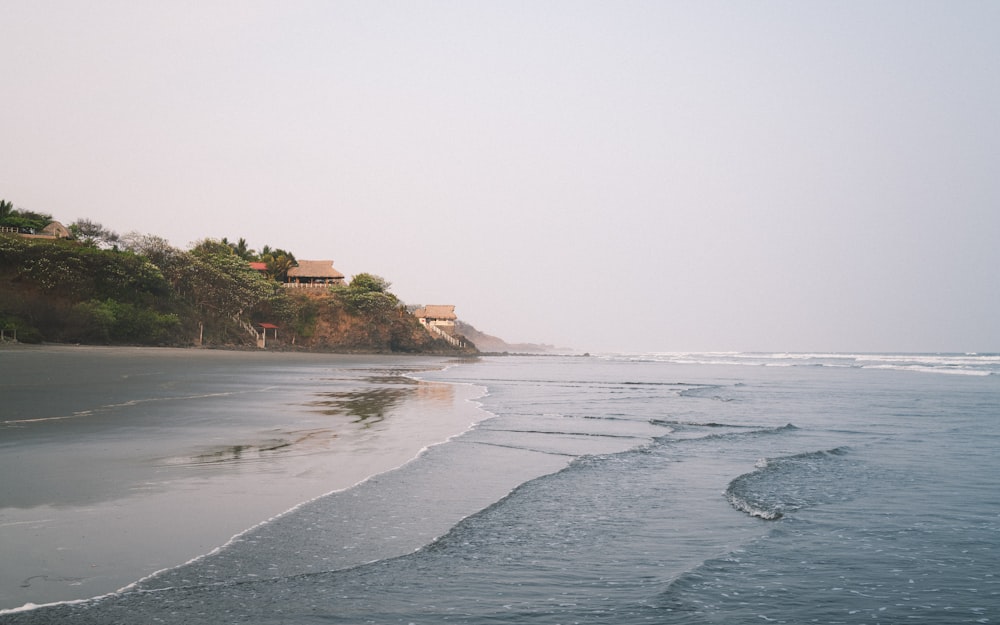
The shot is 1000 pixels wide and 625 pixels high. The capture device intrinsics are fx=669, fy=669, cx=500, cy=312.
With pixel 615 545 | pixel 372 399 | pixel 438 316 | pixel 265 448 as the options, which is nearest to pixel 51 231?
pixel 438 316

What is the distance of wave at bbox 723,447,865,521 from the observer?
8.05 m

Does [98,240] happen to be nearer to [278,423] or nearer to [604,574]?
[278,423]

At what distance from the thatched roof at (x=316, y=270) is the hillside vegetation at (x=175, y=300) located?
2648 millimetres

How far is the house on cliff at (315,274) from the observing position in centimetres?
10081

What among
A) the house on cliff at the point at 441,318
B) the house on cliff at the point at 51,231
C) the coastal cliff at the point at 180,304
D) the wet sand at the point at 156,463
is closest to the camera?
the wet sand at the point at 156,463

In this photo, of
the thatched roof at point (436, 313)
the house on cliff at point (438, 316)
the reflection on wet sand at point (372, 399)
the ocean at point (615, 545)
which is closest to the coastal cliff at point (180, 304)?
the house on cliff at point (438, 316)

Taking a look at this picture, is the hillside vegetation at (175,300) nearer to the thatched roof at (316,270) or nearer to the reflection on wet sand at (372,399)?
the thatched roof at (316,270)

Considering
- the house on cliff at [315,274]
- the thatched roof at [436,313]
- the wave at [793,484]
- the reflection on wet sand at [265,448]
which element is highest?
the house on cliff at [315,274]

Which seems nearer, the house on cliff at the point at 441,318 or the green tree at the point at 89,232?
the green tree at the point at 89,232

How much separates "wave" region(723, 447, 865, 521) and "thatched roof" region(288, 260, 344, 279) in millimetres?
94611

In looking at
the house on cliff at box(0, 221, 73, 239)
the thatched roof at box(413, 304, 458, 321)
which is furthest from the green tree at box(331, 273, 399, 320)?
the house on cliff at box(0, 221, 73, 239)

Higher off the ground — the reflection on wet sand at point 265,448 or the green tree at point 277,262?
the green tree at point 277,262

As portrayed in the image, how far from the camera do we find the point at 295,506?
7.23 meters

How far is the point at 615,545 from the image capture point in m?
6.27
